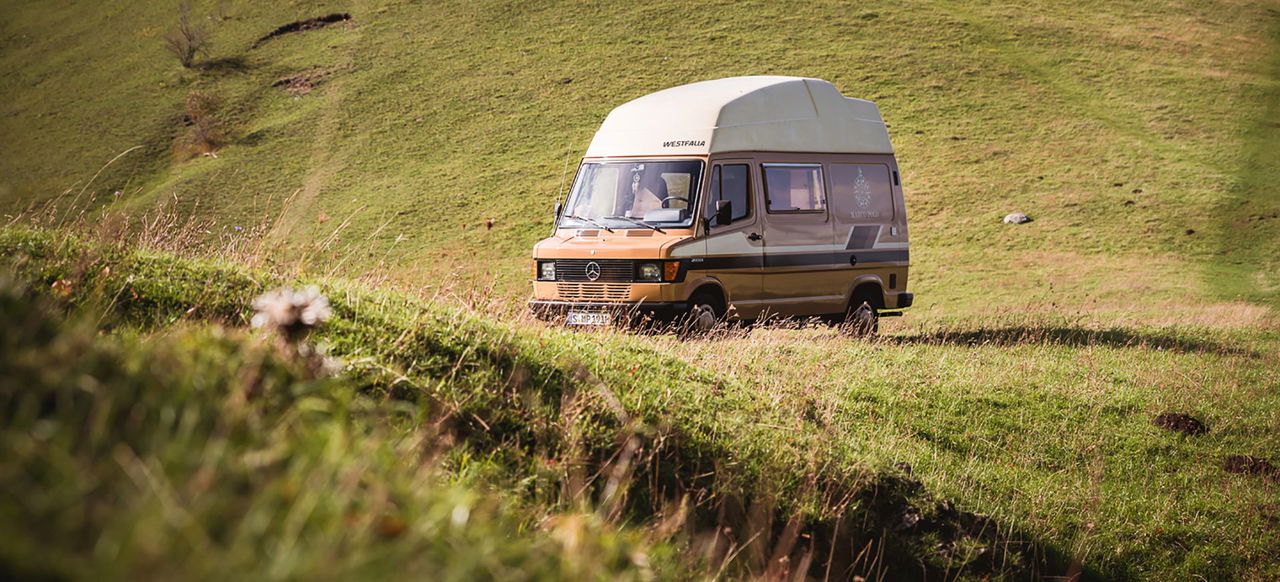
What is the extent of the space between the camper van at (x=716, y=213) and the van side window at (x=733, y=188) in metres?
0.02

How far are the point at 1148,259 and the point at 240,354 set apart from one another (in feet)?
105

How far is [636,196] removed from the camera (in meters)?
13.0

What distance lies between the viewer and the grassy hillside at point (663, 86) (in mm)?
31062

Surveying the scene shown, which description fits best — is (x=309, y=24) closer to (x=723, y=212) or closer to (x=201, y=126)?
(x=201, y=126)

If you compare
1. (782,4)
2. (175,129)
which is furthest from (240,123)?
(782,4)

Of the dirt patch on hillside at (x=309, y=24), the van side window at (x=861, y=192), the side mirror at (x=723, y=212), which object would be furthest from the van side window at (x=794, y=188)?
the dirt patch on hillside at (x=309, y=24)

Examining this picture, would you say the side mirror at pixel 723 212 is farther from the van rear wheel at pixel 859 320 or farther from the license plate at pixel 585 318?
the van rear wheel at pixel 859 320

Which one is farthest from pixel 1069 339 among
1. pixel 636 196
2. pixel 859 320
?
pixel 636 196

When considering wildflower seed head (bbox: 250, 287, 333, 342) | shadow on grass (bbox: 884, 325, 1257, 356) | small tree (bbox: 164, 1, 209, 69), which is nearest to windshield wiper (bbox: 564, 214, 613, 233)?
shadow on grass (bbox: 884, 325, 1257, 356)

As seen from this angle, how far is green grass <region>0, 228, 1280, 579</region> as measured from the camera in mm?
1828

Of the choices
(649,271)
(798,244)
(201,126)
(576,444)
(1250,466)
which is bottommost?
(1250,466)

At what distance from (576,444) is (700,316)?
6.59 m

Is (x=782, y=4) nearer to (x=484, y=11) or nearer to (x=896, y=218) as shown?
(x=484, y=11)

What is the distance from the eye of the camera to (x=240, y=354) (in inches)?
102
